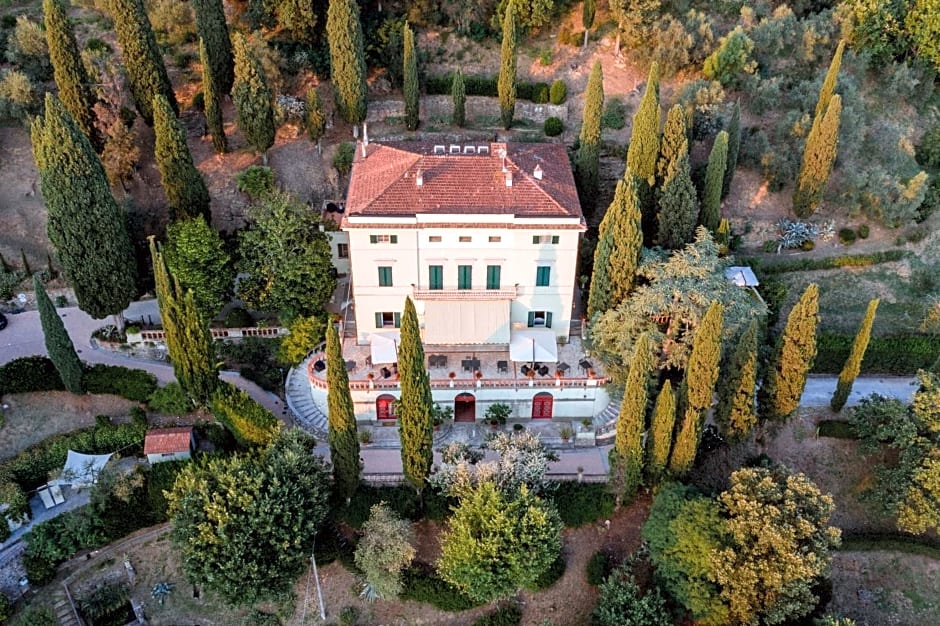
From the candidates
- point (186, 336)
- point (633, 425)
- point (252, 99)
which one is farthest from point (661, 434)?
point (252, 99)

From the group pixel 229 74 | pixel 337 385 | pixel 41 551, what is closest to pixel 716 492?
pixel 337 385

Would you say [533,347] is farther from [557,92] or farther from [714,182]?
[557,92]

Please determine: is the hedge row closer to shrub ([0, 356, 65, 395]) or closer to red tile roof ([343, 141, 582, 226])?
red tile roof ([343, 141, 582, 226])

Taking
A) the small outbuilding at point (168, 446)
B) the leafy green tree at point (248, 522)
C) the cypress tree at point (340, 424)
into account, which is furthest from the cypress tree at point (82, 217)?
the cypress tree at point (340, 424)

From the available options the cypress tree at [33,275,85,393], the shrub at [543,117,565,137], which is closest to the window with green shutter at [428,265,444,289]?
the shrub at [543,117,565,137]

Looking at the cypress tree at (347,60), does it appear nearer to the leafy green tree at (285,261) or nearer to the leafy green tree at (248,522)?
the leafy green tree at (285,261)
